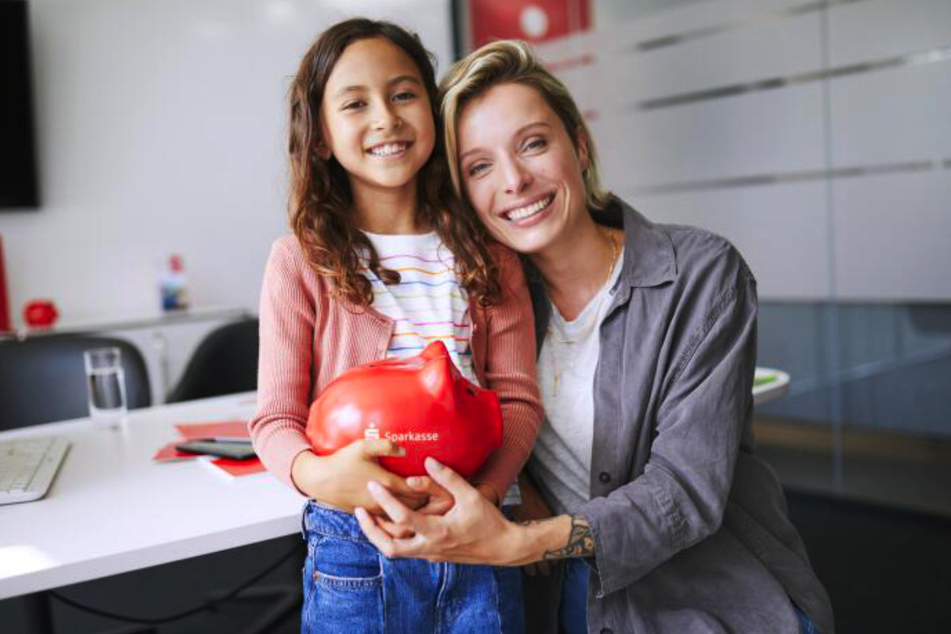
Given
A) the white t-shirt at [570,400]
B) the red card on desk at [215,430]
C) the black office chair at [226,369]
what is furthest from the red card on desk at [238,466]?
the black office chair at [226,369]

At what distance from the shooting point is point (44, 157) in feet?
13.9

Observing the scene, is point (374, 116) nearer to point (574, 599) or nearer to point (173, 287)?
point (574, 599)

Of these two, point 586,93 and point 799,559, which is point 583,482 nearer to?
point 799,559

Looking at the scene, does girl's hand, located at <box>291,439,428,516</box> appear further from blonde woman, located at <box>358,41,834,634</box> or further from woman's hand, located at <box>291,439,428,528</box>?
blonde woman, located at <box>358,41,834,634</box>

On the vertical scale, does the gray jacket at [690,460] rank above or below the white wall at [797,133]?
below

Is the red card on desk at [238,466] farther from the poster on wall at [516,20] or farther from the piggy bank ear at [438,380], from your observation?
the poster on wall at [516,20]

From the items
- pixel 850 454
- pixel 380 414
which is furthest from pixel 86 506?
pixel 850 454

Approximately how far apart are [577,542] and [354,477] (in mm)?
368

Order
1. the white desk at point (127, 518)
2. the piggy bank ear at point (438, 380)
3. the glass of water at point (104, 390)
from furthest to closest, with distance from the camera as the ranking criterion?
the glass of water at point (104, 390) → the white desk at point (127, 518) → the piggy bank ear at point (438, 380)

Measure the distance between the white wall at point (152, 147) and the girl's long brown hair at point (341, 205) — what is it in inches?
126

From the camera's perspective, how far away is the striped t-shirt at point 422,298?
1419mm

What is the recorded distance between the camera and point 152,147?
4.48m

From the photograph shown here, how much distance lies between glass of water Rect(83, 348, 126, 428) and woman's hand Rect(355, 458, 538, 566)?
1.12 m

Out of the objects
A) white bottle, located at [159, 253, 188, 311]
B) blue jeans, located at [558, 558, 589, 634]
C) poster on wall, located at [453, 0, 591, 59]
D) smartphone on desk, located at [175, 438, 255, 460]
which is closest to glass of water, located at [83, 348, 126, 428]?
smartphone on desk, located at [175, 438, 255, 460]
